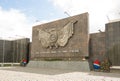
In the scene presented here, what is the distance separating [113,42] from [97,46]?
2.34 meters

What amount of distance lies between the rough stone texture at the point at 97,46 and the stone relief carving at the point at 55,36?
317 centimetres

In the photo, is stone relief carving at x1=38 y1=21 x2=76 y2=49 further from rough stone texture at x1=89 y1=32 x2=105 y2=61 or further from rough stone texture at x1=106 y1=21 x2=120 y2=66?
rough stone texture at x1=106 y1=21 x2=120 y2=66

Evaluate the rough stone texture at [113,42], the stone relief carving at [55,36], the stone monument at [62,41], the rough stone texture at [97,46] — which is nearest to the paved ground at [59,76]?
the rough stone texture at [113,42]

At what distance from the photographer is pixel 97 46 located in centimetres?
2064

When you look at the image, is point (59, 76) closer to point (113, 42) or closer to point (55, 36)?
point (113, 42)

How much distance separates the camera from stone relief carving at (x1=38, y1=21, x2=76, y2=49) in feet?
75.7

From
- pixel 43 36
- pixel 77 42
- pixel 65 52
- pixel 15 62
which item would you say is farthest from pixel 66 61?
pixel 15 62

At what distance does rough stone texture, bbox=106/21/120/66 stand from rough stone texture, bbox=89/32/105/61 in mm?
965

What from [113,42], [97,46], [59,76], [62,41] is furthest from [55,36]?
[59,76]

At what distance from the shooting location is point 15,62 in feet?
111

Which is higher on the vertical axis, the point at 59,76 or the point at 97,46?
the point at 97,46

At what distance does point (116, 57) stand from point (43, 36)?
1265 centimetres

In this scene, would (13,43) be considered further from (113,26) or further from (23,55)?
(113,26)

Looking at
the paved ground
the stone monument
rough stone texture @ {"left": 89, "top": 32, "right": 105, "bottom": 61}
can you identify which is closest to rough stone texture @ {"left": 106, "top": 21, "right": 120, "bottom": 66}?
rough stone texture @ {"left": 89, "top": 32, "right": 105, "bottom": 61}
